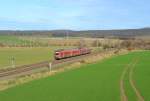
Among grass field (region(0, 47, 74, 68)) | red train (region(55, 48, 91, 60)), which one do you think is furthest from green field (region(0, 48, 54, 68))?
red train (region(55, 48, 91, 60))

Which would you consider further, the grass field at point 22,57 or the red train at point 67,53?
the red train at point 67,53

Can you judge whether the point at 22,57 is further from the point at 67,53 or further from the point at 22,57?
the point at 67,53

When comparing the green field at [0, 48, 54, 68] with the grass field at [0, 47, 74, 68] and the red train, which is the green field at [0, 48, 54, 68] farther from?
the red train

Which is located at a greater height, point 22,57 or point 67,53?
point 67,53

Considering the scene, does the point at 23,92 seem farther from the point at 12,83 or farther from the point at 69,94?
the point at 12,83

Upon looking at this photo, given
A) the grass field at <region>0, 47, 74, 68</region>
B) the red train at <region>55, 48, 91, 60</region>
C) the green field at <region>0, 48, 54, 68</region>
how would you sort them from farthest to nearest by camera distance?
1. the red train at <region>55, 48, 91, 60</region>
2. the green field at <region>0, 48, 54, 68</region>
3. the grass field at <region>0, 47, 74, 68</region>

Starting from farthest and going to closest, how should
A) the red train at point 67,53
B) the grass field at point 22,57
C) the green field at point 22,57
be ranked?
the red train at point 67,53, the green field at point 22,57, the grass field at point 22,57

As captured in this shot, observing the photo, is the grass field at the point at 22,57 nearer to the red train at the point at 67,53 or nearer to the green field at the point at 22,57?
the green field at the point at 22,57

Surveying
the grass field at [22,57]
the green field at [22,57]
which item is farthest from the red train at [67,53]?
the green field at [22,57]

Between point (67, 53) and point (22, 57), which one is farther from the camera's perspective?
point (67, 53)

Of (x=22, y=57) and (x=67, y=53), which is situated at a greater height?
(x=67, y=53)

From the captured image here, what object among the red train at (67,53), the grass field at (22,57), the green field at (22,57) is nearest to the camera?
the grass field at (22,57)

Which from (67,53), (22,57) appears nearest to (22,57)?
(22,57)
